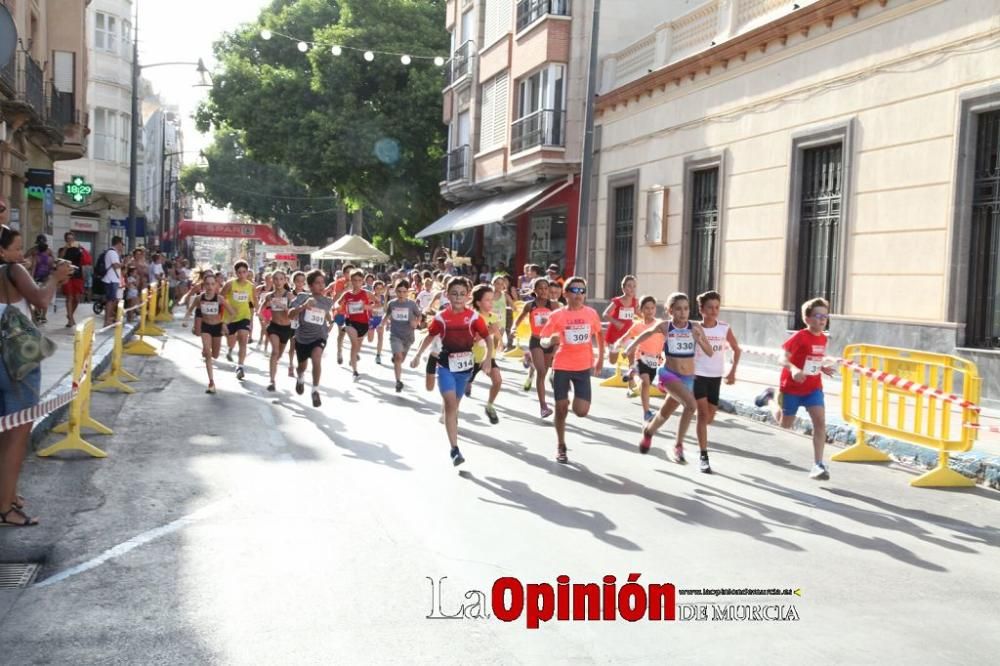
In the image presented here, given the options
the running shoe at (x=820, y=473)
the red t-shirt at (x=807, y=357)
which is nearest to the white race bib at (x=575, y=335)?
the red t-shirt at (x=807, y=357)

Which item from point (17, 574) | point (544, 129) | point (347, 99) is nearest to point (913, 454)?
point (17, 574)

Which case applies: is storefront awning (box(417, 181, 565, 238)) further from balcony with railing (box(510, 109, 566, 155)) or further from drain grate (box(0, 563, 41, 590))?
drain grate (box(0, 563, 41, 590))

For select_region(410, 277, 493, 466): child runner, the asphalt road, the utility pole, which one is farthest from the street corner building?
select_region(410, 277, 493, 466): child runner

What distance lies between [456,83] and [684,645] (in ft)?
110

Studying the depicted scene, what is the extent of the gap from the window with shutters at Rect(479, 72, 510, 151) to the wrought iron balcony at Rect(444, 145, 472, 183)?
967mm

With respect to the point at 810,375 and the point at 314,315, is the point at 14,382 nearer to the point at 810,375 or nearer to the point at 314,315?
the point at 810,375

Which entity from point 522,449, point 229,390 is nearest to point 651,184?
point 229,390

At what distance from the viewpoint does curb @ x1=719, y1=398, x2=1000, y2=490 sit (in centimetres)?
970

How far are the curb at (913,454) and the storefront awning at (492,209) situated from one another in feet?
52.8

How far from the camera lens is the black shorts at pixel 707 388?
984 centimetres

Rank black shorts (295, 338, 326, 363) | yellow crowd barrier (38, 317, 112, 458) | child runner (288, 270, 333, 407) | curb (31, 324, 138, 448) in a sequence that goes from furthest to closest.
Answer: black shorts (295, 338, 326, 363) < child runner (288, 270, 333, 407) < curb (31, 324, 138, 448) < yellow crowd barrier (38, 317, 112, 458)

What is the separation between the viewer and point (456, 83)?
36844 mm

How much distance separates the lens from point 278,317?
15023mm

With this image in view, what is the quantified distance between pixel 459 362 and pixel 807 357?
3064mm
